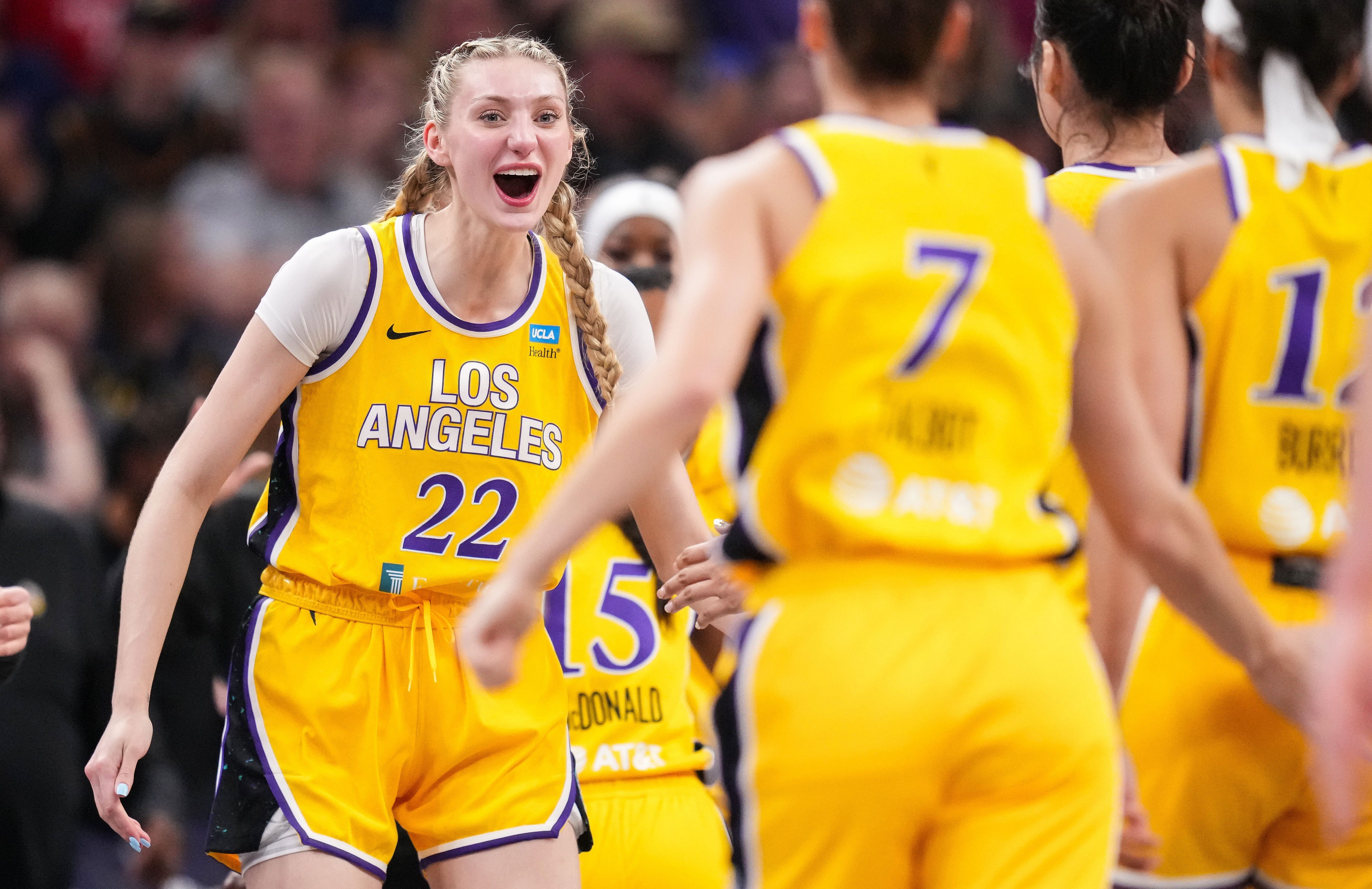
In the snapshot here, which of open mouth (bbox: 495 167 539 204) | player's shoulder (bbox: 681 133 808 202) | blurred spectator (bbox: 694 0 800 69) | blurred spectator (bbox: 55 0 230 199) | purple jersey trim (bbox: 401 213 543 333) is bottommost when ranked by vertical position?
purple jersey trim (bbox: 401 213 543 333)

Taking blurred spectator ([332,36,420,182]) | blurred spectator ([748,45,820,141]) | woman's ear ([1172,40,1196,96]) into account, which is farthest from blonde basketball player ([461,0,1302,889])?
blurred spectator ([748,45,820,141])

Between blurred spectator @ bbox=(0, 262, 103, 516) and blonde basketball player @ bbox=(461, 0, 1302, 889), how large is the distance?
5479mm

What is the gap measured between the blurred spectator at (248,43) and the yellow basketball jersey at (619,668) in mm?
5710

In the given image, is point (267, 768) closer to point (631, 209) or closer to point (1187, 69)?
point (1187, 69)

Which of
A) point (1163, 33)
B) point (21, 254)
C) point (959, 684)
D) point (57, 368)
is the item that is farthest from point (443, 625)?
point (21, 254)

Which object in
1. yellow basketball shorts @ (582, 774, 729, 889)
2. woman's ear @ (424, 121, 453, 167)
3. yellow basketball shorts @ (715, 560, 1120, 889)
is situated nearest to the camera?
yellow basketball shorts @ (715, 560, 1120, 889)

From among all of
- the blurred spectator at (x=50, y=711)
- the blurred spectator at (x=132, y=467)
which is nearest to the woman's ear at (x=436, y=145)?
the blurred spectator at (x=50, y=711)

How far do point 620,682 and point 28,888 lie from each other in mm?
2763

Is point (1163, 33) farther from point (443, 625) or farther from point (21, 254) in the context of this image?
point (21, 254)

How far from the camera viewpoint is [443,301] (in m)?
3.96

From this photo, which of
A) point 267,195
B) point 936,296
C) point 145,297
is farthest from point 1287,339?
point 267,195

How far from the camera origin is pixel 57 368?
318 inches

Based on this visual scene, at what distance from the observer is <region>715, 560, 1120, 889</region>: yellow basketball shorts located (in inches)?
104

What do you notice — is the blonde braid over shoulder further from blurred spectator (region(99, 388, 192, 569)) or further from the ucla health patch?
blurred spectator (region(99, 388, 192, 569))
